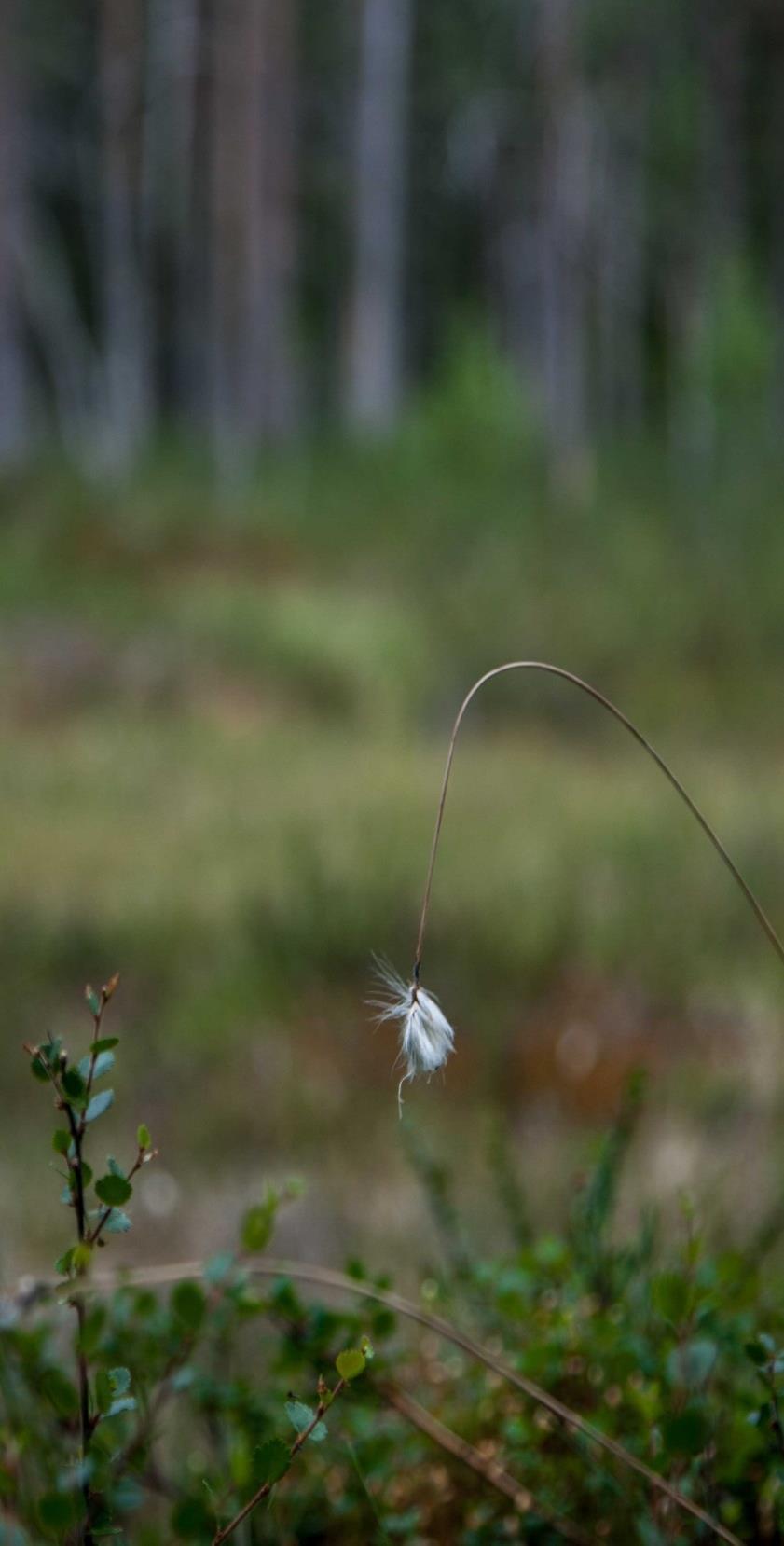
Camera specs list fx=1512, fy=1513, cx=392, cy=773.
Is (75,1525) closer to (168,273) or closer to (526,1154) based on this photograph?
(526,1154)

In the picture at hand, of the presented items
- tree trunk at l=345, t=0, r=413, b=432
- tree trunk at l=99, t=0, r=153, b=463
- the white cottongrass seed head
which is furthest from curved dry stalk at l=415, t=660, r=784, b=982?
tree trunk at l=345, t=0, r=413, b=432

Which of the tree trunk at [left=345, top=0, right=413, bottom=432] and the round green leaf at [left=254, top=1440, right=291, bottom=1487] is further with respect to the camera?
the tree trunk at [left=345, top=0, right=413, bottom=432]

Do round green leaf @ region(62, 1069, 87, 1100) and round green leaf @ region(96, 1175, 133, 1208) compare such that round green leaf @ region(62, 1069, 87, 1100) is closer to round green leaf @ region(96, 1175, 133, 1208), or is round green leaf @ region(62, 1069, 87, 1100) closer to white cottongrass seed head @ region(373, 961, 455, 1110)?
round green leaf @ region(96, 1175, 133, 1208)

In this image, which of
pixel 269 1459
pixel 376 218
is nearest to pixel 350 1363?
pixel 269 1459

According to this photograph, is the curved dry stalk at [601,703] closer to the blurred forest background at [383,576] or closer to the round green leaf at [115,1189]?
the round green leaf at [115,1189]

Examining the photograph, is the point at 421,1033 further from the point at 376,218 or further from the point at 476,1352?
the point at 376,218

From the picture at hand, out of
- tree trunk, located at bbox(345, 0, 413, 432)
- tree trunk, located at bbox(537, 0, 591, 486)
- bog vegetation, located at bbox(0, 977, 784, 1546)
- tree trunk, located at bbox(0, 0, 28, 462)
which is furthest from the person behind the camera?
tree trunk, located at bbox(345, 0, 413, 432)
